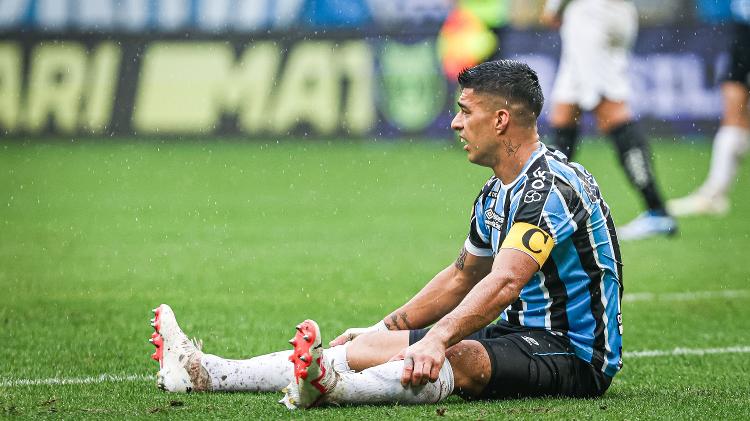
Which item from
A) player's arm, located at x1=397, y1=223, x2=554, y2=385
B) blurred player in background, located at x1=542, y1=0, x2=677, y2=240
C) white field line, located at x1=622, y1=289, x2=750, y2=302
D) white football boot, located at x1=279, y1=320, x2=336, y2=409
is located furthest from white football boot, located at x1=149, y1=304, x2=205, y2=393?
blurred player in background, located at x1=542, y1=0, x2=677, y2=240

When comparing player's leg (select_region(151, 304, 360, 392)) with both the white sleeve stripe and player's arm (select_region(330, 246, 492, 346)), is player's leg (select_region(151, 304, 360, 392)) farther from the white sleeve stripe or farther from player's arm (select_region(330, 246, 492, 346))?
the white sleeve stripe

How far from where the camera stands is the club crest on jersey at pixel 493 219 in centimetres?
467

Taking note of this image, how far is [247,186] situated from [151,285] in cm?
694

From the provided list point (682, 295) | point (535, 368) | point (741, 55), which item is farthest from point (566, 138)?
point (535, 368)

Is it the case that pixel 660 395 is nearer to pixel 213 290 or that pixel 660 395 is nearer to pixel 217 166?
pixel 213 290

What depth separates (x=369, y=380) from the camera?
4422 millimetres

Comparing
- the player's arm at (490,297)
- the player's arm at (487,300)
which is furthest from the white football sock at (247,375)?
the player's arm at (490,297)

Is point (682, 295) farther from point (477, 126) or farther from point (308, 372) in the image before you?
point (308, 372)

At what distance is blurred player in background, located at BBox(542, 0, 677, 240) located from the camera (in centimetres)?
1084

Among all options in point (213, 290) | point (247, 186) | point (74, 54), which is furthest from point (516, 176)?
point (74, 54)

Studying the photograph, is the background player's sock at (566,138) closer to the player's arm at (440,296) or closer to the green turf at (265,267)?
the green turf at (265,267)

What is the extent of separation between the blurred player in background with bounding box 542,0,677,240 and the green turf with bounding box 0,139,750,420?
0.44m

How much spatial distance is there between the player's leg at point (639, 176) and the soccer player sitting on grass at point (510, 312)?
6.23m

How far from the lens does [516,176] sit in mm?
4613
